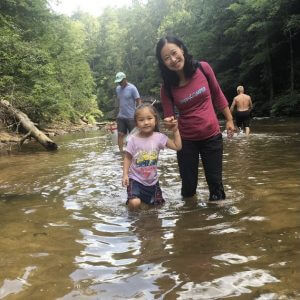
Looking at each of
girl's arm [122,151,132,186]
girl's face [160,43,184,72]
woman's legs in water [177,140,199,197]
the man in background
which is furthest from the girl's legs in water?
the man in background

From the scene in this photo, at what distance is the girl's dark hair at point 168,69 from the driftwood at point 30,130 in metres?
8.68

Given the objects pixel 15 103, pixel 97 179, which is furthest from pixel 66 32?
pixel 97 179

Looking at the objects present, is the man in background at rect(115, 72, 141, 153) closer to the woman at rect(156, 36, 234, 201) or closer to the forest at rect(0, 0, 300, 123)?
the woman at rect(156, 36, 234, 201)

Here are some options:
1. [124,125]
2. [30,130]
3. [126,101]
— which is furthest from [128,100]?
[30,130]

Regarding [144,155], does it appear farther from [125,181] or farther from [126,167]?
[125,181]

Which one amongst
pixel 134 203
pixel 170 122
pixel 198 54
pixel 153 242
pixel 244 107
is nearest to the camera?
pixel 153 242

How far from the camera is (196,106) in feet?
14.9

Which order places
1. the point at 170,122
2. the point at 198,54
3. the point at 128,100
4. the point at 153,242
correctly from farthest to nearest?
the point at 198,54 → the point at 128,100 → the point at 170,122 → the point at 153,242

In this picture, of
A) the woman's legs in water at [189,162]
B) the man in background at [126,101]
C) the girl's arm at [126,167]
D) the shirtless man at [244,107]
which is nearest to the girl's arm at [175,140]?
the woman's legs in water at [189,162]

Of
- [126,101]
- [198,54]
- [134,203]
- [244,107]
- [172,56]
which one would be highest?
[198,54]

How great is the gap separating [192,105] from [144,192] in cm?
106

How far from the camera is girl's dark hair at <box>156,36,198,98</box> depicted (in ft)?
14.4

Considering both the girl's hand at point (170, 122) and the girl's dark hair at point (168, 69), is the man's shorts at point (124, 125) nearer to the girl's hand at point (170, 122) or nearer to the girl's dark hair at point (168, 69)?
the girl's dark hair at point (168, 69)

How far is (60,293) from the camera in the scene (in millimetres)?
→ 2504
